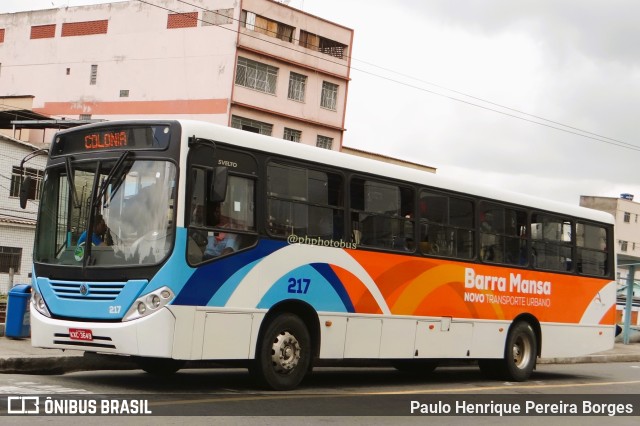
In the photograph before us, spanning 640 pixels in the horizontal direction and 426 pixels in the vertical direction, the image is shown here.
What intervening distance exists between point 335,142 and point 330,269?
40950 mm

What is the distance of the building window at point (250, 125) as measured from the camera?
4831 centimetres

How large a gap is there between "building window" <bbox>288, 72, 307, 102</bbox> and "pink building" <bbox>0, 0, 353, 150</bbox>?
2.5 inches

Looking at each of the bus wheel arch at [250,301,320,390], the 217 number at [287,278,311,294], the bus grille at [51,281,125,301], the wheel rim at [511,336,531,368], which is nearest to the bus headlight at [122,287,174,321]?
the bus grille at [51,281,125,301]

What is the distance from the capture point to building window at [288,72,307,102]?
169ft

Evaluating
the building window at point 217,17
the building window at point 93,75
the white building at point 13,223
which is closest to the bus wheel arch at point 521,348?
the white building at point 13,223

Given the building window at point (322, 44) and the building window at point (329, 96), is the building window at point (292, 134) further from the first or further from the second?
the building window at point (322, 44)

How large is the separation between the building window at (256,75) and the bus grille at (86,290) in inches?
1486

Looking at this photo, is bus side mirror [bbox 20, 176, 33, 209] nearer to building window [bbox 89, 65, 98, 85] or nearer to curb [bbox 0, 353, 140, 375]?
curb [bbox 0, 353, 140, 375]

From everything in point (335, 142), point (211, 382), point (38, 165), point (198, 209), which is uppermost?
point (335, 142)

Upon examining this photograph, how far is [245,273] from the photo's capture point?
38.2 feet

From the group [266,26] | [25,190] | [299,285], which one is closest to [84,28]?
[266,26]

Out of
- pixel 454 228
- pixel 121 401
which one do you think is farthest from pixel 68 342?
pixel 454 228

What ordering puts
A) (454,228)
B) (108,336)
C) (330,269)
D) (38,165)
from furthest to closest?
(38,165), (454,228), (330,269), (108,336)

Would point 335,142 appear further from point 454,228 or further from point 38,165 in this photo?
point 454,228
